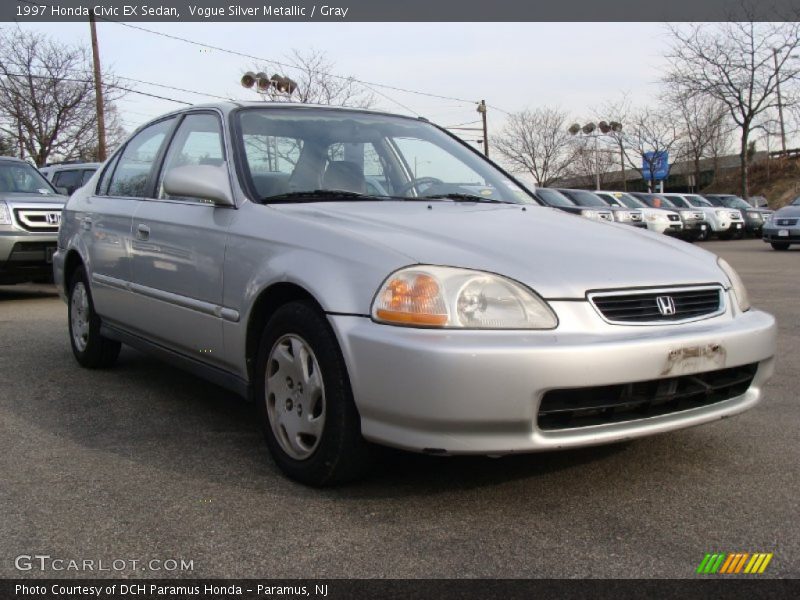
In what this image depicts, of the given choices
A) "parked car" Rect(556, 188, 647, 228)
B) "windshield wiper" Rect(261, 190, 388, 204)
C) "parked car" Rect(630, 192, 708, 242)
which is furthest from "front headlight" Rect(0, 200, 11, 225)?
"parked car" Rect(630, 192, 708, 242)

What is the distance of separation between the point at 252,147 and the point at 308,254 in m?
0.95

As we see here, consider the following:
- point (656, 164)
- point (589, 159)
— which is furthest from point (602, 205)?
point (589, 159)

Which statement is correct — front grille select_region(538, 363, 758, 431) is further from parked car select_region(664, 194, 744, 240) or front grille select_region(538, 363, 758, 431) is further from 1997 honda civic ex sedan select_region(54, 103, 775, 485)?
parked car select_region(664, 194, 744, 240)

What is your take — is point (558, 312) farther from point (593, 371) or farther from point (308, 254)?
point (308, 254)

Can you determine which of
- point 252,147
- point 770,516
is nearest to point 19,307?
point 252,147

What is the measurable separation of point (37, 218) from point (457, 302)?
24.6ft

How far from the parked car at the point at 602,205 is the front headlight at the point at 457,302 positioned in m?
16.9

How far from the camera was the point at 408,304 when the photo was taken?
2.70 metres

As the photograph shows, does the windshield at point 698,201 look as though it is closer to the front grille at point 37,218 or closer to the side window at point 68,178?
the side window at point 68,178

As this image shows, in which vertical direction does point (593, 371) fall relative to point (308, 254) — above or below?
below

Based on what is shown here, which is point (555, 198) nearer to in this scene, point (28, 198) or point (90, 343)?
point (28, 198)

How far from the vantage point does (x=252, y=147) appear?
376 cm

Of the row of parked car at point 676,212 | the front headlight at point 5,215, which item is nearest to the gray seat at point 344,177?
the front headlight at point 5,215

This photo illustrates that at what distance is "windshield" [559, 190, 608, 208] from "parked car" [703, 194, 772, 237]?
22.9 ft
